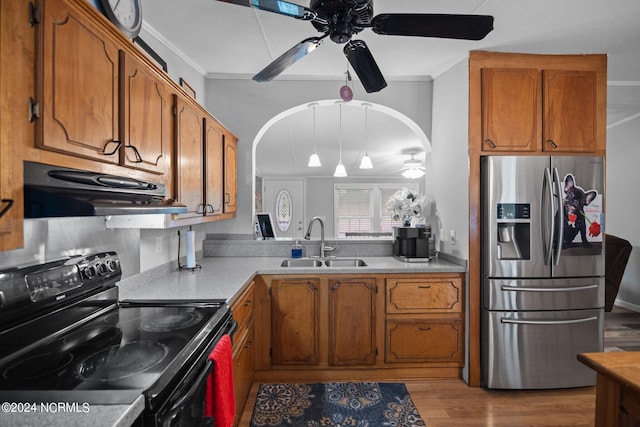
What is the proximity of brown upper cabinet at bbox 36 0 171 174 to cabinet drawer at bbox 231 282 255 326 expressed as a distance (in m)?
0.87

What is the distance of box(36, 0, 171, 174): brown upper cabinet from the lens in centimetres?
96

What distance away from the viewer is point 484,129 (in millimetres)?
2455

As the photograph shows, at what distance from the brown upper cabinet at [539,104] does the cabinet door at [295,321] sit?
1.68m

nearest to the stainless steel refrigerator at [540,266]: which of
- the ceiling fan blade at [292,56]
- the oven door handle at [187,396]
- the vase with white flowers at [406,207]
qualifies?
the vase with white flowers at [406,207]

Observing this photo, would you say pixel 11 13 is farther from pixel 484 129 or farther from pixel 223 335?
pixel 484 129

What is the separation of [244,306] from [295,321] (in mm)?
552

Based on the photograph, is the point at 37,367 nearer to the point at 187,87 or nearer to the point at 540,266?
the point at 187,87

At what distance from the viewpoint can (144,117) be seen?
1496 millimetres

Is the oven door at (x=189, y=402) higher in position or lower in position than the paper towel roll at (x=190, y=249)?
lower

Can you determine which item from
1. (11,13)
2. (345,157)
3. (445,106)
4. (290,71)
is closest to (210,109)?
(290,71)

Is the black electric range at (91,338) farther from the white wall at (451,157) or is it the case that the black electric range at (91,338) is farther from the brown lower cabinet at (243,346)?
the white wall at (451,157)

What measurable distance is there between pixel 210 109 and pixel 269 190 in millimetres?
4933

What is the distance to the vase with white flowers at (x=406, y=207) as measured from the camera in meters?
3.03

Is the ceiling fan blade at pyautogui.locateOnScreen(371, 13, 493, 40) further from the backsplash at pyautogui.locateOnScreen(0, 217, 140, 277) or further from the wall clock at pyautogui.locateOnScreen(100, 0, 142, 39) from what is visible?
the backsplash at pyautogui.locateOnScreen(0, 217, 140, 277)
